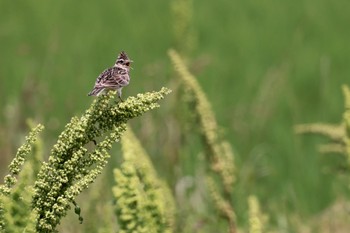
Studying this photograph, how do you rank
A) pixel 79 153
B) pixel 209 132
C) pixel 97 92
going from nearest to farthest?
pixel 79 153
pixel 97 92
pixel 209 132

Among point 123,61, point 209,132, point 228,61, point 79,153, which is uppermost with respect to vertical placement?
point 228,61

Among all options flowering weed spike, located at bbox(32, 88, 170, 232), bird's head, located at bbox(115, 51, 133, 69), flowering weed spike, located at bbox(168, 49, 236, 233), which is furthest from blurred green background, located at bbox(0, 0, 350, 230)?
flowering weed spike, located at bbox(32, 88, 170, 232)

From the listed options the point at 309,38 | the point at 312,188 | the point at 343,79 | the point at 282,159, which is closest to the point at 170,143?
the point at 312,188

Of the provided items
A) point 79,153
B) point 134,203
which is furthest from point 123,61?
point 134,203

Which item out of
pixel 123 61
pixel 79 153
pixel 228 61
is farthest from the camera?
pixel 228 61

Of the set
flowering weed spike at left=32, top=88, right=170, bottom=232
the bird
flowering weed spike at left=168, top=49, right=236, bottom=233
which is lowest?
flowering weed spike at left=32, top=88, right=170, bottom=232

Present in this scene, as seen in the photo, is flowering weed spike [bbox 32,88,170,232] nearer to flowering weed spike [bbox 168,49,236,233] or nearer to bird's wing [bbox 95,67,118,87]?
bird's wing [bbox 95,67,118,87]

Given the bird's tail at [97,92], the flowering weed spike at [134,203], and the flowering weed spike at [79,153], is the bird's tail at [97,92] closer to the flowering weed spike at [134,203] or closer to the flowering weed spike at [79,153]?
the flowering weed spike at [79,153]

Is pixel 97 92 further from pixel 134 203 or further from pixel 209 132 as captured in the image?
pixel 209 132

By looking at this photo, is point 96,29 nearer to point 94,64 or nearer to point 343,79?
point 94,64
